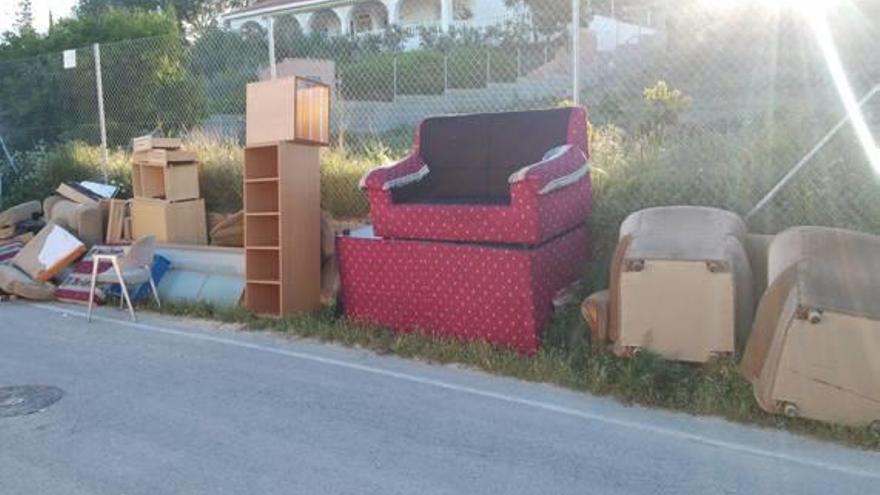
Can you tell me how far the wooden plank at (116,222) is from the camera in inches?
333

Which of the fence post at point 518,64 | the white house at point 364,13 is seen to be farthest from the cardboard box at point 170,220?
the white house at point 364,13

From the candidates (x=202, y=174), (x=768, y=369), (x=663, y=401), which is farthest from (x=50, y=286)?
(x=768, y=369)

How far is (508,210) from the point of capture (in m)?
5.21

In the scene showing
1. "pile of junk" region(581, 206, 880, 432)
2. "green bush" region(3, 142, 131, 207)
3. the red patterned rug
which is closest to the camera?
"pile of junk" region(581, 206, 880, 432)

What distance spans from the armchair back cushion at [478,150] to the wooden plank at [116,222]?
3872 millimetres

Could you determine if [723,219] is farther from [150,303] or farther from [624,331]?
[150,303]

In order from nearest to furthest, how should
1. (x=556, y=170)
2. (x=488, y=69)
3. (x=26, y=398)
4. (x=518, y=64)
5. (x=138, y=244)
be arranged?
(x=26, y=398) < (x=556, y=170) < (x=138, y=244) < (x=518, y=64) < (x=488, y=69)

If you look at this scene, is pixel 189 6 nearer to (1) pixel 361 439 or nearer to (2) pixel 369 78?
(2) pixel 369 78

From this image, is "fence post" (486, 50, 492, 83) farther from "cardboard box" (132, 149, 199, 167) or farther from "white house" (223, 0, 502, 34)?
"white house" (223, 0, 502, 34)

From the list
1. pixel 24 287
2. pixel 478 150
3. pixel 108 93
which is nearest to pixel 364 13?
pixel 108 93

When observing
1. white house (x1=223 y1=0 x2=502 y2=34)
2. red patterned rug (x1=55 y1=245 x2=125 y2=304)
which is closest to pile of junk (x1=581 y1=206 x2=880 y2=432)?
red patterned rug (x1=55 y1=245 x2=125 y2=304)

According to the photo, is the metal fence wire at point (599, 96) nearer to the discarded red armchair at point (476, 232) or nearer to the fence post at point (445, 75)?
the fence post at point (445, 75)

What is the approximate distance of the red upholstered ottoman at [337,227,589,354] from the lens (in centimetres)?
511

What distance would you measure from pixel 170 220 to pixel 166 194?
36 cm
